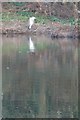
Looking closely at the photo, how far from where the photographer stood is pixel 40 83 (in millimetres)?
8258

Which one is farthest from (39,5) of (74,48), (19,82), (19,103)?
(19,103)

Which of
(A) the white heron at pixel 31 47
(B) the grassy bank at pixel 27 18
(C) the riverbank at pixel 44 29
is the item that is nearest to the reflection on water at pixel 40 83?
(A) the white heron at pixel 31 47

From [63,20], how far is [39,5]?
1.83m

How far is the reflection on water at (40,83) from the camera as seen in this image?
6.22 meters

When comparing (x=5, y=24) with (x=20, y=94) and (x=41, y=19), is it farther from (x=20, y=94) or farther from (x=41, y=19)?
(x=20, y=94)

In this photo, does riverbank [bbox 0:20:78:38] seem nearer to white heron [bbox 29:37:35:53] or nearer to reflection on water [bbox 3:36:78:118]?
white heron [bbox 29:37:35:53]

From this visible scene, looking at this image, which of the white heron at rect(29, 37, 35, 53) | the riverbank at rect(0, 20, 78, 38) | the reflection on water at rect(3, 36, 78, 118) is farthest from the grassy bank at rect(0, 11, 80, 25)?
the reflection on water at rect(3, 36, 78, 118)

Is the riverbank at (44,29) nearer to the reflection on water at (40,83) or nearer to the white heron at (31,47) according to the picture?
the white heron at (31,47)

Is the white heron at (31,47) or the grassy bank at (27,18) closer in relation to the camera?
the white heron at (31,47)

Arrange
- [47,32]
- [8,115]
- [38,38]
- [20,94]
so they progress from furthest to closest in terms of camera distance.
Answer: [47,32], [38,38], [20,94], [8,115]

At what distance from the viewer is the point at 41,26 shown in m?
20.1

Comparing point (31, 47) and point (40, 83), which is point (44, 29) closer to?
point (31, 47)

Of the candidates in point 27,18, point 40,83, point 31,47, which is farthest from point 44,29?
point 40,83

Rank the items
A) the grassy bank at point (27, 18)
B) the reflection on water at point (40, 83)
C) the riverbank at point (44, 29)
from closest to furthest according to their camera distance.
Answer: the reflection on water at point (40, 83) < the riverbank at point (44, 29) < the grassy bank at point (27, 18)
